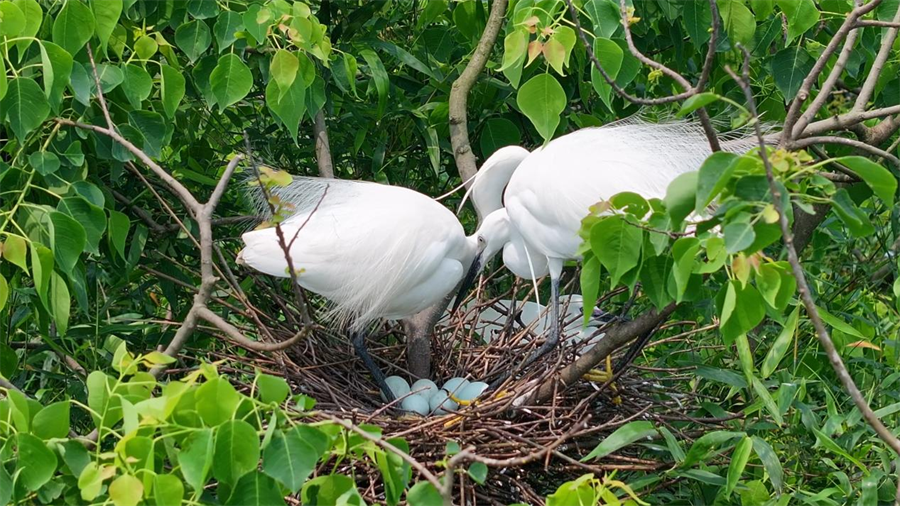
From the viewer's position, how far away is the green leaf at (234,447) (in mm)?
1250

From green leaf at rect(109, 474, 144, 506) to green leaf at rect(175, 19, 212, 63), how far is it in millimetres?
995

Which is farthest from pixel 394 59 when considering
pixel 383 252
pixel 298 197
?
pixel 383 252

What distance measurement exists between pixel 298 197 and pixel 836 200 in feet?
5.06

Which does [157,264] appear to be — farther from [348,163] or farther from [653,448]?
[653,448]

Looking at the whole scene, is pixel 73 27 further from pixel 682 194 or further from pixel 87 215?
pixel 682 194

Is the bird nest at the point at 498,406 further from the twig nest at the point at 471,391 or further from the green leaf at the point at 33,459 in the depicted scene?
the green leaf at the point at 33,459

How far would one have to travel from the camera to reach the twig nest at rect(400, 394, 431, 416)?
7.91 feet

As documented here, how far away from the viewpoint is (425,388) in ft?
8.08

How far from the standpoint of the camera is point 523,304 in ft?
9.33

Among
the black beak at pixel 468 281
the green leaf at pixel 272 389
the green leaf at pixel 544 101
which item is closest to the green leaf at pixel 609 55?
the green leaf at pixel 544 101

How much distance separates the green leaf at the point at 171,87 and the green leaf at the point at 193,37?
102mm

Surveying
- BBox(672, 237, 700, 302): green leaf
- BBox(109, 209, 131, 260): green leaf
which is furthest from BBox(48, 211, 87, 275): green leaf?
BBox(672, 237, 700, 302): green leaf

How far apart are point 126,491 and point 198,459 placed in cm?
8

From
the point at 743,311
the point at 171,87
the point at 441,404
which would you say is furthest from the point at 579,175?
the point at 743,311
